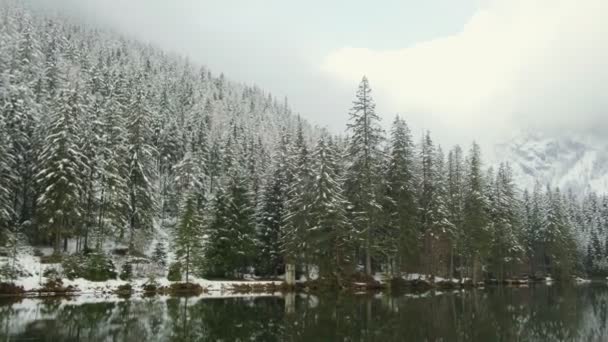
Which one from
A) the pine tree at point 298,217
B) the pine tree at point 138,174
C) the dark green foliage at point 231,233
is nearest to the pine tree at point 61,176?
the pine tree at point 138,174

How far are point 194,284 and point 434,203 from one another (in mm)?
30600

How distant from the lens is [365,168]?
171ft

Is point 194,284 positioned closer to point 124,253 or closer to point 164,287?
point 164,287

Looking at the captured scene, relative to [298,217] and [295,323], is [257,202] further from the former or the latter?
[295,323]

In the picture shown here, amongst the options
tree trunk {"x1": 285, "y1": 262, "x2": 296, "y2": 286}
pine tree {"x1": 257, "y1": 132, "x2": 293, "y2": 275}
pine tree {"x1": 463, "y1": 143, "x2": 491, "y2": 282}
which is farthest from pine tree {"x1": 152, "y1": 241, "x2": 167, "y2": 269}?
pine tree {"x1": 463, "y1": 143, "x2": 491, "y2": 282}

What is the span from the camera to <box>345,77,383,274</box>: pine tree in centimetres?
5112

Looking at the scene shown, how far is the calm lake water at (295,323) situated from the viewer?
63.5 feet

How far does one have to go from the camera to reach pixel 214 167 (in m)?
92.6

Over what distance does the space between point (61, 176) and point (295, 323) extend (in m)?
31.6

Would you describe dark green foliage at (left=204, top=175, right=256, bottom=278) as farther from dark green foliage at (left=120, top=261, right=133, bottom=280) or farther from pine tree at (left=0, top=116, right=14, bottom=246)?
pine tree at (left=0, top=116, right=14, bottom=246)

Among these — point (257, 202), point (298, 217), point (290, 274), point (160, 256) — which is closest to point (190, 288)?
point (160, 256)

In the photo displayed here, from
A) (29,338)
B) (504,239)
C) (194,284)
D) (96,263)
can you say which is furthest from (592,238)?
(29,338)

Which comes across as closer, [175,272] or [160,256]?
[175,272]

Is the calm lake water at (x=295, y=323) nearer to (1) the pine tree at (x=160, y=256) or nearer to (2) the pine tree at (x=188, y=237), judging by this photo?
(2) the pine tree at (x=188, y=237)
